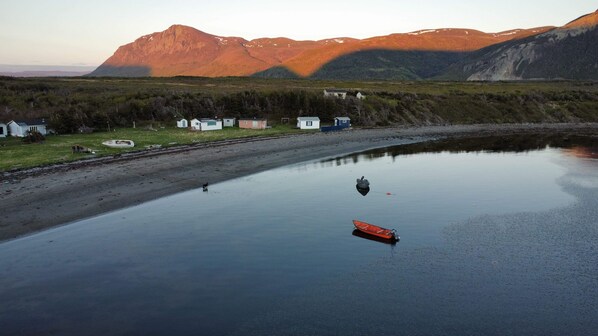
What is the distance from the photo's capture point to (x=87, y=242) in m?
32.5

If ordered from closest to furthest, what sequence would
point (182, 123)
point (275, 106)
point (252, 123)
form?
point (182, 123)
point (252, 123)
point (275, 106)

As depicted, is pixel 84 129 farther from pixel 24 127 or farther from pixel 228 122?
pixel 228 122

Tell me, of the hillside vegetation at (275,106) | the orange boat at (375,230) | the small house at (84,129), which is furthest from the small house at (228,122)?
the orange boat at (375,230)

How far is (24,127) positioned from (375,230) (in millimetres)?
59923

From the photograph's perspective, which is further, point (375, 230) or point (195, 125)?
point (195, 125)

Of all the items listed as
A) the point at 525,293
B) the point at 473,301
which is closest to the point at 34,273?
the point at 473,301

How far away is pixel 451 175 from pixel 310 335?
42033 mm

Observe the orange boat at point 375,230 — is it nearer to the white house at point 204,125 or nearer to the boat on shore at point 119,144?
the boat on shore at point 119,144

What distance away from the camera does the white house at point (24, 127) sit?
68.1 metres

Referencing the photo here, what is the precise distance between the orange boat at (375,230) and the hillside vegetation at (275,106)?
196ft

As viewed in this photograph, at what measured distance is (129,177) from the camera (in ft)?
157

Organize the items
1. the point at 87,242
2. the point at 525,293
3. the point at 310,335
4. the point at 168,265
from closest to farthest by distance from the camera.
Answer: the point at 310,335 < the point at 525,293 < the point at 168,265 < the point at 87,242

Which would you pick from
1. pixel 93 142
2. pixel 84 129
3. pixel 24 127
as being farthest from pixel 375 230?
pixel 84 129

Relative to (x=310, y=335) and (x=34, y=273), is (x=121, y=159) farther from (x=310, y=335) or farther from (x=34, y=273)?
(x=310, y=335)
